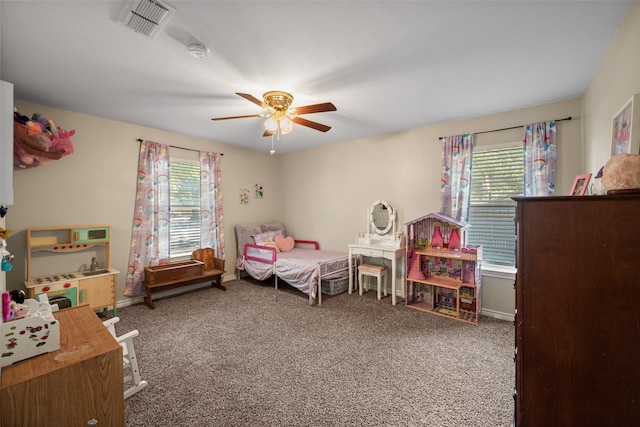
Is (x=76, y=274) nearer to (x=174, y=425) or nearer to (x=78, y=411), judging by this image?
(x=174, y=425)

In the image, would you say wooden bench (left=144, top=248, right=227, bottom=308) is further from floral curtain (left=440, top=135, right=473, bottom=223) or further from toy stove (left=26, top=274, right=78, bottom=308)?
floral curtain (left=440, top=135, right=473, bottom=223)

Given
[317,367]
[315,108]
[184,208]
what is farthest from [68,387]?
[184,208]

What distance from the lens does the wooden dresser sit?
1.04 m

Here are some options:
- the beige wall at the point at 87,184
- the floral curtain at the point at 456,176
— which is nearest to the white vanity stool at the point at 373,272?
the floral curtain at the point at 456,176

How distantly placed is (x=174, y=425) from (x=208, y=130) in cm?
352

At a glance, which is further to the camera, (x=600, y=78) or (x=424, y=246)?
(x=424, y=246)

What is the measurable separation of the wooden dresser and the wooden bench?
3.91m

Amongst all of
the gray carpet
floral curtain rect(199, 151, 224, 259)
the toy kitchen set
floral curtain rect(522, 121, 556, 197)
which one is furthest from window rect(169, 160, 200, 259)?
floral curtain rect(522, 121, 556, 197)

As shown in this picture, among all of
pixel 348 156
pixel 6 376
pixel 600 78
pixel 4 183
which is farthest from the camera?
pixel 348 156

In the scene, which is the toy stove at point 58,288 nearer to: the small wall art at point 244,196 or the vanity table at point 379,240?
the small wall art at point 244,196

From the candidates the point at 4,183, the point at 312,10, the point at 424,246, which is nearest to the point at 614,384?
the point at 312,10

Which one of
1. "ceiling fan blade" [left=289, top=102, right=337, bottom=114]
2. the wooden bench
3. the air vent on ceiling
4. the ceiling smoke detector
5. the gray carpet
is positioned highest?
the air vent on ceiling

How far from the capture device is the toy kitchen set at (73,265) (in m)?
2.88

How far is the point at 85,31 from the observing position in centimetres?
174
